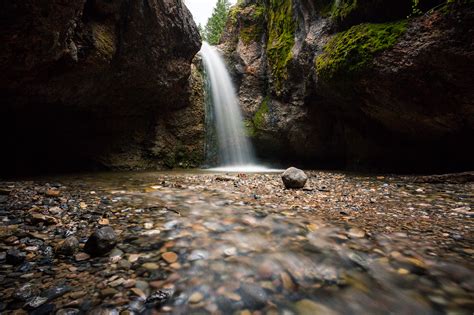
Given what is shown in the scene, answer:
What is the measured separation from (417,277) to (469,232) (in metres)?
1.29

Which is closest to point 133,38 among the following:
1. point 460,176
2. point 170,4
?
point 170,4

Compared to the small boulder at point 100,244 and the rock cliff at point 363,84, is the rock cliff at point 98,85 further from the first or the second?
the small boulder at point 100,244

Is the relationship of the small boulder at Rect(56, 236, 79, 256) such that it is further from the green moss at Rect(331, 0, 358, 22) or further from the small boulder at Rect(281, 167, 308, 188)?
the green moss at Rect(331, 0, 358, 22)

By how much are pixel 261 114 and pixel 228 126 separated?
5.74ft

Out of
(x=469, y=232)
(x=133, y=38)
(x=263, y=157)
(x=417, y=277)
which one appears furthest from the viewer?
(x=263, y=157)

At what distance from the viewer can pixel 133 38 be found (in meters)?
7.04

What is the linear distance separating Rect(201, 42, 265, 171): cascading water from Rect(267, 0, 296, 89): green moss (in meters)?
2.59

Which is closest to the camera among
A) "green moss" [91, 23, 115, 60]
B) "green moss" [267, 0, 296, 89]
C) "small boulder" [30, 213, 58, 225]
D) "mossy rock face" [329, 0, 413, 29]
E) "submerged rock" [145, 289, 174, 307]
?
"submerged rock" [145, 289, 174, 307]

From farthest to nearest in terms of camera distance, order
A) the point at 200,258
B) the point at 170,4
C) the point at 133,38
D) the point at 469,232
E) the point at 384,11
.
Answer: the point at 170,4 → the point at 133,38 → the point at 384,11 → the point at 469,232 → the point at 200,258

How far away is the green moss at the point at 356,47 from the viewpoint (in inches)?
237

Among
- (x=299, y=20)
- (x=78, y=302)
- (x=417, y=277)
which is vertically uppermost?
(x=299, y=20)

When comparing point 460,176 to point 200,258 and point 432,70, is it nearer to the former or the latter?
point 432,70

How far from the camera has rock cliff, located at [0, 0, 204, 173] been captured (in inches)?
174

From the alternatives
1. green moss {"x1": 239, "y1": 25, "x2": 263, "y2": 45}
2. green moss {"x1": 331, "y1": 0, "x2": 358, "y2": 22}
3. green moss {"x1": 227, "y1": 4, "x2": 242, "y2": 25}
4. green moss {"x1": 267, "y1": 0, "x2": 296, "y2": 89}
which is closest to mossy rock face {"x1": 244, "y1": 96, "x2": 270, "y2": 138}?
green moss {"x1": 267, "y1": 0, "x2": 296, "y2": 89}
